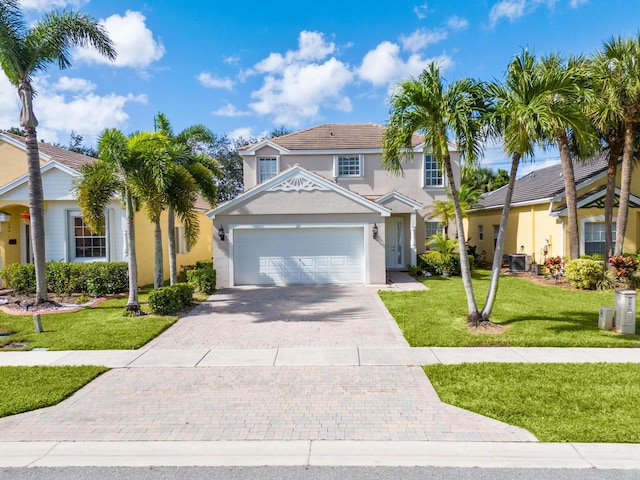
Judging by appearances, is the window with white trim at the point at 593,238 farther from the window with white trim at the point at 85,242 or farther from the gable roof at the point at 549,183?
the window with white trim at the point at 85,242

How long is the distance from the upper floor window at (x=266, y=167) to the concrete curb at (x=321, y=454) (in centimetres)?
1673

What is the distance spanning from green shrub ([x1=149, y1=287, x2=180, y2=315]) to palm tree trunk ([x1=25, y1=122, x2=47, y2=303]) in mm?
3733

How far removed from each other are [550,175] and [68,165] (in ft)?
78.1

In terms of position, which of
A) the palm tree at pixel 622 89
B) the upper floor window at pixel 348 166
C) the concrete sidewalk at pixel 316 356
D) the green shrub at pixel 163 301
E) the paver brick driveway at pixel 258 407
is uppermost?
the palm tree at pixel 622 89

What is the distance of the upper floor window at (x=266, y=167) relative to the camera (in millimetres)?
20125

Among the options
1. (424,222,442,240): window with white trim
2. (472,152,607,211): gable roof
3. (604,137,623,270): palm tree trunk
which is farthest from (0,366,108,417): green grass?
(472,152,607,211): gable roof

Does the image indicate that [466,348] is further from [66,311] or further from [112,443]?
[66,311]

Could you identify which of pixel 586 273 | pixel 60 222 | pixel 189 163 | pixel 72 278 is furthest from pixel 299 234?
pixel 586 273

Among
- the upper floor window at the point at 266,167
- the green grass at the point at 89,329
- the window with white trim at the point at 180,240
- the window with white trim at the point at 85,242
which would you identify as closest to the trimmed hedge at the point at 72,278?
the window with white trim at the point at 85,242

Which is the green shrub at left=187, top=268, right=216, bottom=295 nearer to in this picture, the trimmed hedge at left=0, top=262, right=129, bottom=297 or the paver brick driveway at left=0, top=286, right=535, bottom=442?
the trimmed hedge at left=0, top=262, right=129, bottom=297

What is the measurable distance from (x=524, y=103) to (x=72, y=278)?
47.9ft

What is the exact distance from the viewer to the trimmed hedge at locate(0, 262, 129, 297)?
1330 centimetres

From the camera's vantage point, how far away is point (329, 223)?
1502cm

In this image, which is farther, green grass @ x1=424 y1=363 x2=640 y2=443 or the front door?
the front door
